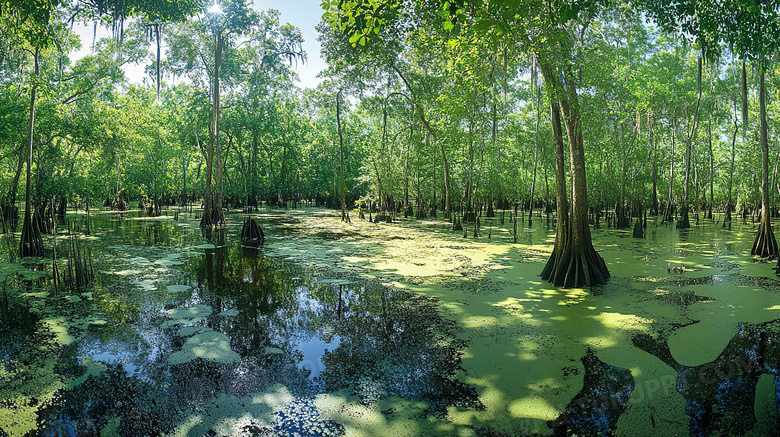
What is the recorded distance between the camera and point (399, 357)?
10.8 ft

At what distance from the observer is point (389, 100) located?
61.6 ft

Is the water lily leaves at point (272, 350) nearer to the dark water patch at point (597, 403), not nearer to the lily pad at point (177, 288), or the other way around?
the dark water patch at point (597, 403)

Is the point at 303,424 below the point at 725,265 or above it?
below

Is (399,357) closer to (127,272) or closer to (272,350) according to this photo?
(272,350)

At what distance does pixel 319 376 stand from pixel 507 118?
20446mm

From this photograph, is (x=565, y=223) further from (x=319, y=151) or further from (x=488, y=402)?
(x=319, y=151)

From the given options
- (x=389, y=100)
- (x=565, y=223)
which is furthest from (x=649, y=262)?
(x=389, y=100)

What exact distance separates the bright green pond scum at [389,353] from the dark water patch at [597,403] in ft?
0.05

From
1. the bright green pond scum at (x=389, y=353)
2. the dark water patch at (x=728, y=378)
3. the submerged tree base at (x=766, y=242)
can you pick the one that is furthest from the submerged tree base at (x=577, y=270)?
the submerged tree base at (x=766, y=242)

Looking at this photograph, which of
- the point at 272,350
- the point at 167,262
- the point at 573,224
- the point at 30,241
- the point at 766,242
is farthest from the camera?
the point at 30,241

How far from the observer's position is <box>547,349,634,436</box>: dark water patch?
228 centimetres

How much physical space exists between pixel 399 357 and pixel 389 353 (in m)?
0.12

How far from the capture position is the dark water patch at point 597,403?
2.28 m

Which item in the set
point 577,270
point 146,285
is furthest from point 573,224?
point 146,285
